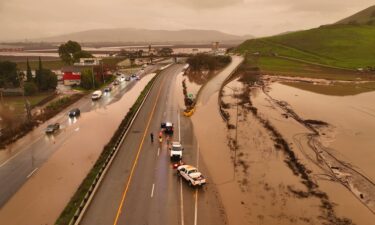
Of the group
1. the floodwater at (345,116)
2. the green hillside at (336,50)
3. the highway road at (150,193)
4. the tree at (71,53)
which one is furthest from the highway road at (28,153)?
the green hillside at (336,50)

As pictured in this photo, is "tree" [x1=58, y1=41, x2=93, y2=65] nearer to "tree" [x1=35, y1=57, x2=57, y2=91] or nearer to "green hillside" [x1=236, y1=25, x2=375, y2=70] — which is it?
"tree" [x1=35, y1=57, x2=57, y2=91]

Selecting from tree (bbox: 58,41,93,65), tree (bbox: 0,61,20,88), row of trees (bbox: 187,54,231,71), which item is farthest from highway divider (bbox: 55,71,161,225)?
row of trees (bbox: 187,54,231,71)

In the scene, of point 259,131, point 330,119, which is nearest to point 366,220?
point 259,131

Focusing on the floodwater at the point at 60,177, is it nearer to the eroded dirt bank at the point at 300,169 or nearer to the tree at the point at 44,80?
the eroded dirt bank at the point at 300,169

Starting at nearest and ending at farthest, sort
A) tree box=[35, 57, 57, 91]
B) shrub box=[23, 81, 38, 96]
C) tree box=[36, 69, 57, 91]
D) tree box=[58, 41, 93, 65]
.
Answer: shrub box=[23, 81, 38, 96] → tree box=[35, 57, 57, 91] → tree box=[36, 69, 57, 91] → tree box=[58, 41, 93, 65]

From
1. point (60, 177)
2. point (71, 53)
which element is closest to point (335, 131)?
point (60, 177)

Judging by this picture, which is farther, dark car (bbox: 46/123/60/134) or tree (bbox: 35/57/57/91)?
tree (bbox: 35/57/57/91)

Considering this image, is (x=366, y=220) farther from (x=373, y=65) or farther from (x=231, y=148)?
(x=373, y=65)
